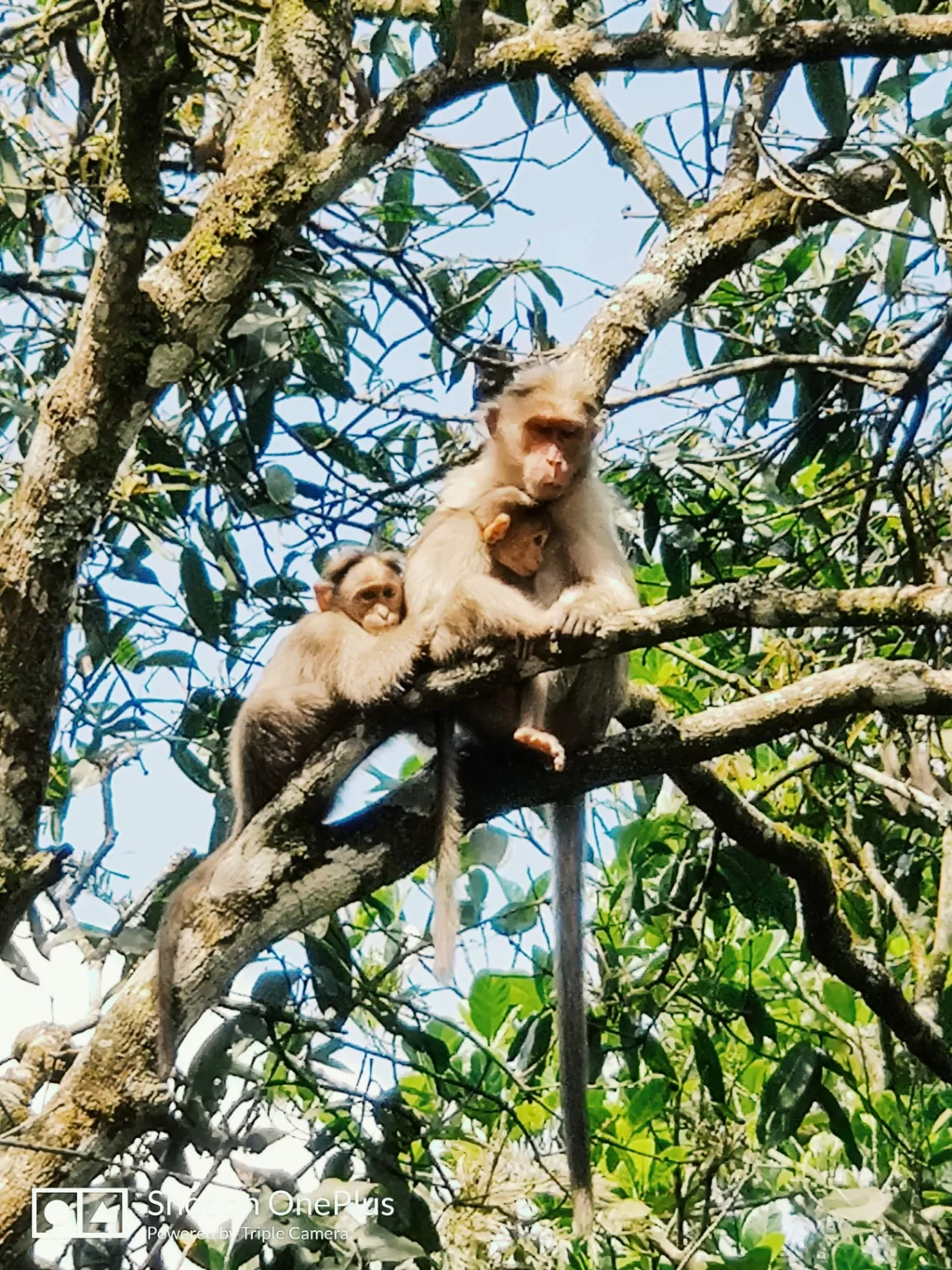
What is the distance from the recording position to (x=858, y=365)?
3.69 metres

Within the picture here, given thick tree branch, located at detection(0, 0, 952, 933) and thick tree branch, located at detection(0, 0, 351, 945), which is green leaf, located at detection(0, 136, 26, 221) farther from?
thick tree branch, located at detection(0, 0, 351, 945)

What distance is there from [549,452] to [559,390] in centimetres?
18

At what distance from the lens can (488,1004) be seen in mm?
5656

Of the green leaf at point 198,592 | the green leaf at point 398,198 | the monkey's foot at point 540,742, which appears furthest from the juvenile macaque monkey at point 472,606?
the green leaf at point 398,198

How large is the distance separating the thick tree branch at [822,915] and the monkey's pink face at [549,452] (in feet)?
3.43

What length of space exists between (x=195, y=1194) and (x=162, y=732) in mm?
1472

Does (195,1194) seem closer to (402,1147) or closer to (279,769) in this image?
(402,1147)

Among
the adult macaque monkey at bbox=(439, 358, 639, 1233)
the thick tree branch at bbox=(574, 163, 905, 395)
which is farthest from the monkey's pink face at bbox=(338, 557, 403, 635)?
the thick tree branch at bbox=(574, 163, 905, 395)

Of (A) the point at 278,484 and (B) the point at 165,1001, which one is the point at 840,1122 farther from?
(A) the point at 278,484

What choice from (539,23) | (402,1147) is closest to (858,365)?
(539,23)

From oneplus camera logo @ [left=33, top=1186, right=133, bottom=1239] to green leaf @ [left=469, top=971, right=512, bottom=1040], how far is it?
7.12 ft

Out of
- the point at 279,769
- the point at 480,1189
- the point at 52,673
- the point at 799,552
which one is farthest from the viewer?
the point at 799,552

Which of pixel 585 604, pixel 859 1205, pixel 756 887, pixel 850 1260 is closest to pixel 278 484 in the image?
pixel 585 604

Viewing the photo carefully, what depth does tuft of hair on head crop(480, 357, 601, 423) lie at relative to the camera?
413 cm
